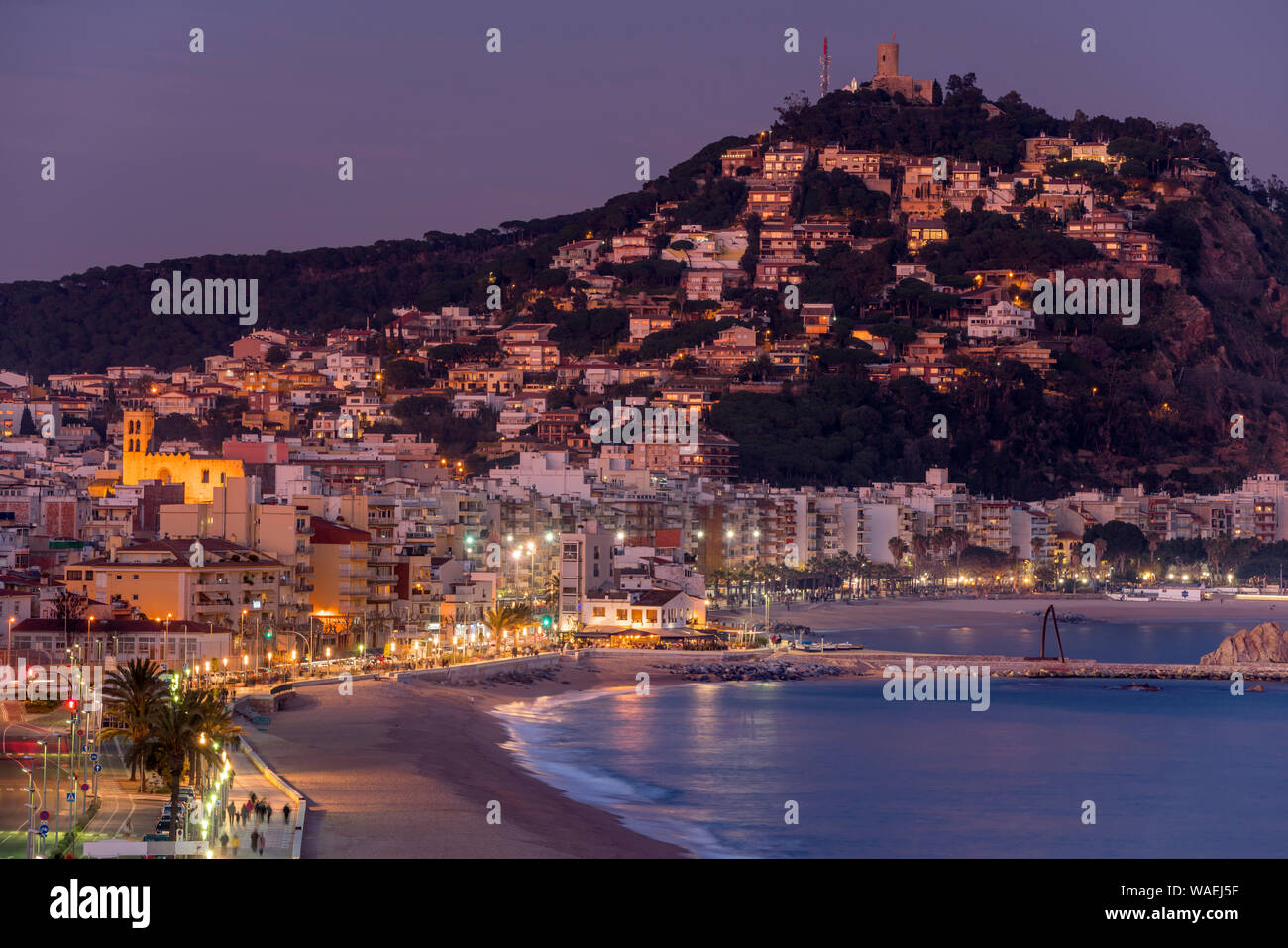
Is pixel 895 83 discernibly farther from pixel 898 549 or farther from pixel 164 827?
pixel 164 827

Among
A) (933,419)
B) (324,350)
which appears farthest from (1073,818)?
(324,350)

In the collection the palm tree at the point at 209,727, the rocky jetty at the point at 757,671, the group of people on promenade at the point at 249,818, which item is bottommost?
the rocky jetty at the point at 757,671

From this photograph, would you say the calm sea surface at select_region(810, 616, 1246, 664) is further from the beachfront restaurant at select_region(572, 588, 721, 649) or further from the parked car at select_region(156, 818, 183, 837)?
the parked car at select_region(156, 818, 183, 837)

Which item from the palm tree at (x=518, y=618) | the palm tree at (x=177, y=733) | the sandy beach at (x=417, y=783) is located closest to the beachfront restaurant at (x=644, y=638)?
the palm tree at (x=518, y=618)

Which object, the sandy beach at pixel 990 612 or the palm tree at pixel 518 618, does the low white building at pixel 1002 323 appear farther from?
the palm tree at pixel 518 618

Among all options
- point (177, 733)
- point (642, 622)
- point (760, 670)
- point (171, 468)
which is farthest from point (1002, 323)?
point (177, 733)

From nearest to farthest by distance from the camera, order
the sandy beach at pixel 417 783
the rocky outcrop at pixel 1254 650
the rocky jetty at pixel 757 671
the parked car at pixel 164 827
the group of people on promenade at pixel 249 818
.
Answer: the group of people on promenade at pixel 249 818, the parked car at pixel 164 827, the sandy beach at pixel 417 783, the rocky jetty at pixel 757 671, the rocky outcrop at pixel 1254 650
